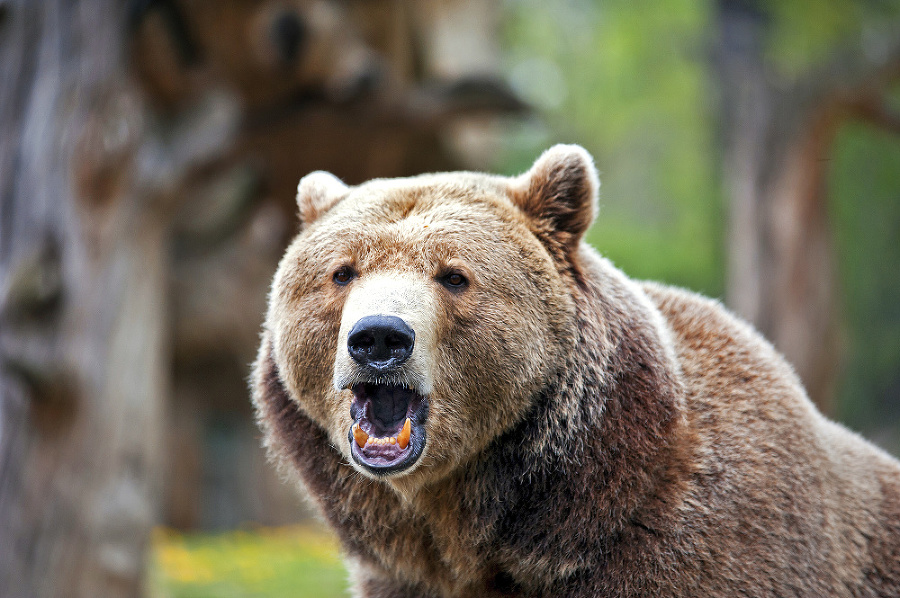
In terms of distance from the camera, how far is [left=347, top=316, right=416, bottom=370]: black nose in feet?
8.93

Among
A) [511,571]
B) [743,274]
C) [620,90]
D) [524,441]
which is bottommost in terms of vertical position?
[511,571]

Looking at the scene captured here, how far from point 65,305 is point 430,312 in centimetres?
434

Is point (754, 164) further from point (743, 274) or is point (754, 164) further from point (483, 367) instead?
point (483, 367)

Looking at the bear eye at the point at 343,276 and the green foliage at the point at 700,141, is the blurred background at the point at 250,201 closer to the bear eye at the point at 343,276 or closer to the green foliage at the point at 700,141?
the green foliage at the point at 700,141

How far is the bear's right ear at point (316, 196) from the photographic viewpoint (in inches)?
139

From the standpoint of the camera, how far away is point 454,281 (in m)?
3.05

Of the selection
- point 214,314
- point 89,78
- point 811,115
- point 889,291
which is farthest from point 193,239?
point 889,291

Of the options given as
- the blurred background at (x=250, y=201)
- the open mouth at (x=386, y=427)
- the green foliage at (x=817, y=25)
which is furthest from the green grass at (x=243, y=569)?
the green foliage at (x=817, y=25)

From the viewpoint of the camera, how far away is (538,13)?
80.8ft

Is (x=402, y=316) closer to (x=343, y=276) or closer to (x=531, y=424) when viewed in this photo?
(x=343, y=276)

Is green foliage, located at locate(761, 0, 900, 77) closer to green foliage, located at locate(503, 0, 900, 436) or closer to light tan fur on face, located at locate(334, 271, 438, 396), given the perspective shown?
green foliage, located at locate(503, 0, 900, 436)

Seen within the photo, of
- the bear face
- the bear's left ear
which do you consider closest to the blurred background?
the bear face

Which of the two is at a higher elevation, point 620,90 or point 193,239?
point 620,90

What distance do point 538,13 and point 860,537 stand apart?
76.1ft
